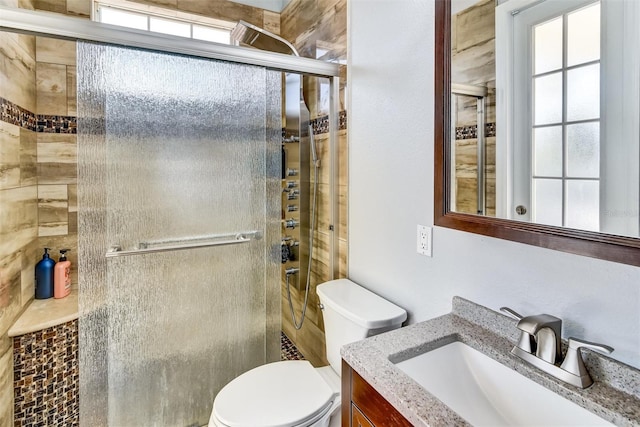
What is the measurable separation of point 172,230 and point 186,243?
0.29ft

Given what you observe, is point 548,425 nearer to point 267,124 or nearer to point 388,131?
point 388,131

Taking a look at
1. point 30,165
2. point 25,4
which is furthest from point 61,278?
point 25,4

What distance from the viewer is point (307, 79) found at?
1.94 metres

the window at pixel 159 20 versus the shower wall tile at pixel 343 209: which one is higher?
the window at pixel 159 20

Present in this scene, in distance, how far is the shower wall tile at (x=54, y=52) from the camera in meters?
2.03

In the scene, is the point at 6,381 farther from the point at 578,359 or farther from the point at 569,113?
the point at 569,113

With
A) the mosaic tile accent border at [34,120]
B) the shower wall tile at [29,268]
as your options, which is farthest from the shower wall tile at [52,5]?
the shower wall tile at [29,268]

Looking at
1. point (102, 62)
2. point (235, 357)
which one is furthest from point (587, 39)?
point (235, 357)

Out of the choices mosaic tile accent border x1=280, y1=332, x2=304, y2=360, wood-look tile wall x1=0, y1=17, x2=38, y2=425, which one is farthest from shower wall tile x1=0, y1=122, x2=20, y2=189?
mosaic tile accent border x1=280, y1=332, x2=304, y2=360

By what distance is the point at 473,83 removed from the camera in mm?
1046

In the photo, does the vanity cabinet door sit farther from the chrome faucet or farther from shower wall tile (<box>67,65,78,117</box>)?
shower wall tile (<box>67,65,78,117</box>)

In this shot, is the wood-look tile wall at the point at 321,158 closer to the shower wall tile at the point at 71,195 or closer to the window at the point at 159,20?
the window at the point at 159,20

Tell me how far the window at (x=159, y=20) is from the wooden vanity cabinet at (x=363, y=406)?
2.36 metres

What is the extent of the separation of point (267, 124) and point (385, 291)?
100 centimetres
